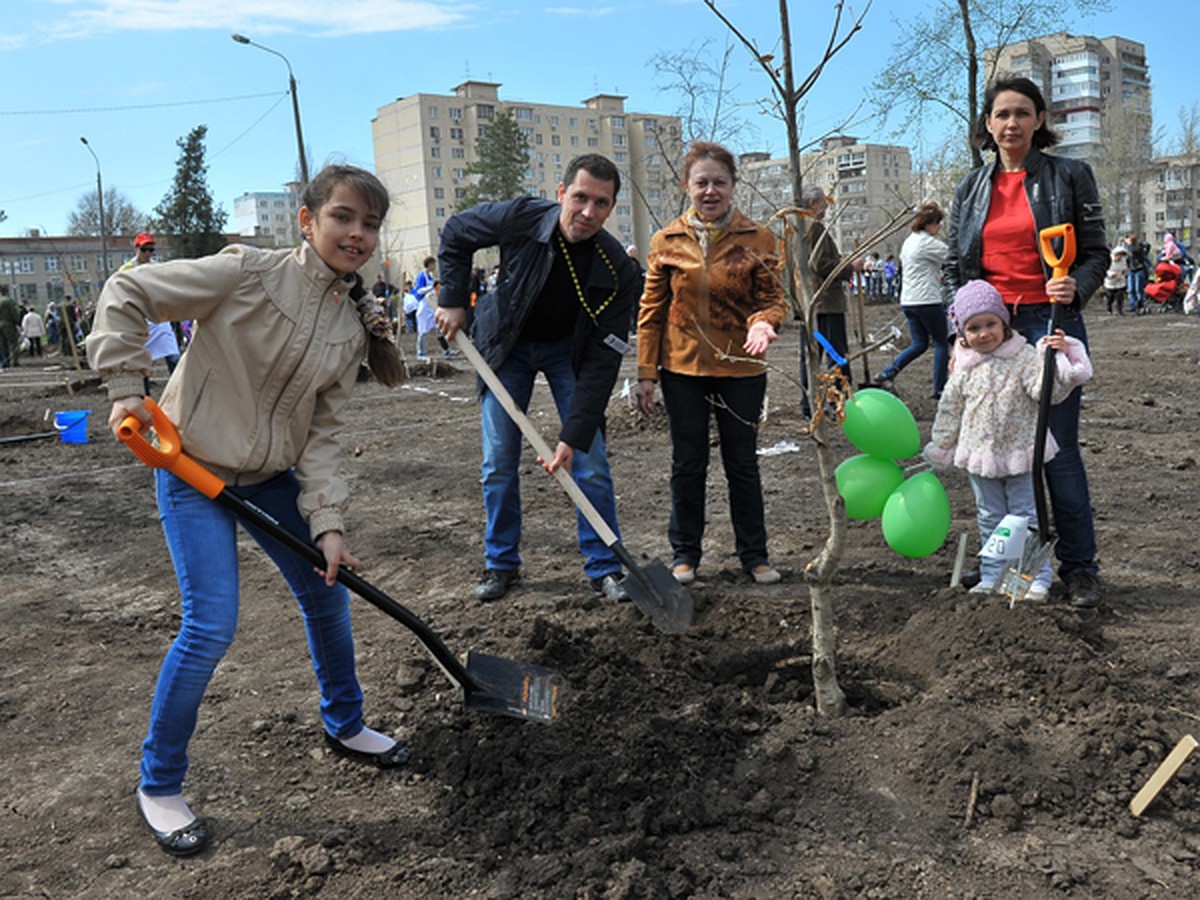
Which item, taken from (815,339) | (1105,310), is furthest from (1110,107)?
(815,339)

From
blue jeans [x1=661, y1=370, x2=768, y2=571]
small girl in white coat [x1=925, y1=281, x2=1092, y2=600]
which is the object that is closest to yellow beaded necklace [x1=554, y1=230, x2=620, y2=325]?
blue jeans [x1=661, y1=370, x2=768, y2=571]

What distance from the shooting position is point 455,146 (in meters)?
106

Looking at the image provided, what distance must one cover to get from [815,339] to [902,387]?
8.67 meters

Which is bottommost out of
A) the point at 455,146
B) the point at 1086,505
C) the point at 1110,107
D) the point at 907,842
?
the point at 907,842

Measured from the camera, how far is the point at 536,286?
13.7 feet

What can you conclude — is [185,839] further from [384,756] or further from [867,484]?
[867,484]

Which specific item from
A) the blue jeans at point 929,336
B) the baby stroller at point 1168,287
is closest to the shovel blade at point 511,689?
the blue jeans at point 929,336

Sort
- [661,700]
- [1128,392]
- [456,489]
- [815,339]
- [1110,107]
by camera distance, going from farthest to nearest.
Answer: [1110,107] < [1128,392] < [456,489] < [661,700] < [815,339]

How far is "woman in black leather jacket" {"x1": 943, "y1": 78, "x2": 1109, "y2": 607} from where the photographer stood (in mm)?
3795

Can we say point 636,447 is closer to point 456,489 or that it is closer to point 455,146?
point 456,489

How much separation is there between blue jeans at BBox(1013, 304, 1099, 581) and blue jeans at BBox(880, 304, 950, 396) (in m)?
4.99

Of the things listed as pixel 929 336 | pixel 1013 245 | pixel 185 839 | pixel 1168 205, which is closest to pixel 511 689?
pixel 185 839

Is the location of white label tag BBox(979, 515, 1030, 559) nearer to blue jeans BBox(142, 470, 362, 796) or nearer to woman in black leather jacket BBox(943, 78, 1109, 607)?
woman in black leather jacket BBox(943, 78, 1109, 607)

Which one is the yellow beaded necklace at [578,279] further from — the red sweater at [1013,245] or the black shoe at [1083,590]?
the black shoe at [1083,590]
